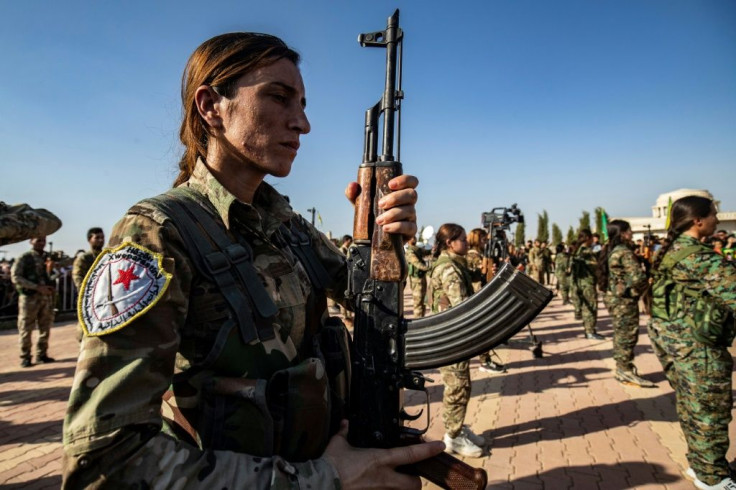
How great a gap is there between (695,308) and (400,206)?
3.47 metres

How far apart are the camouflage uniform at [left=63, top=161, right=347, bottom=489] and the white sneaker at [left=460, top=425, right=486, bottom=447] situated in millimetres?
3606

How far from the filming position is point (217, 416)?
1.16 metres

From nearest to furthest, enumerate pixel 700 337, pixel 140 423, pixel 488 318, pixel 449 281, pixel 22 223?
pixel 140 423 < pixel 488 318 < pixel 22 223 < pixel 700 337 < pixel 449 281

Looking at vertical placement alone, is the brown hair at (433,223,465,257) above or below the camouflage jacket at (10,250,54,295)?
above

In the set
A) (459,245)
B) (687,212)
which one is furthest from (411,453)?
(459,245)

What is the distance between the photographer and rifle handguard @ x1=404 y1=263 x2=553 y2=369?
2.00 metres

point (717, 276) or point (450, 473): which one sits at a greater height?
point (717, 276)

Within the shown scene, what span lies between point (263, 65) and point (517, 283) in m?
1.62

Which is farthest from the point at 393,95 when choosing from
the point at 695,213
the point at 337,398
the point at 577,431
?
the point at 577,431

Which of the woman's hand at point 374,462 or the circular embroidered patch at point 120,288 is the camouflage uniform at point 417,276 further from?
the circular embroidered patch at point 120,288

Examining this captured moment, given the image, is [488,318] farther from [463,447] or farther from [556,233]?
[556,233]

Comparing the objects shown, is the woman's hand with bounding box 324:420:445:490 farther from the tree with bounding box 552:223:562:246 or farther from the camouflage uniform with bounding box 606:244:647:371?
the tree with bounding box 552:223:562:246

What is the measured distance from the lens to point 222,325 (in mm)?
1183

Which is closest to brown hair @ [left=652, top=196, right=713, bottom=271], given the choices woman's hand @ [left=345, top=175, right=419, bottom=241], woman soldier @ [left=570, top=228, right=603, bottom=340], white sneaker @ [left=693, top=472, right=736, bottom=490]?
white sneaker @ [left=693, top=472, right=736, bottom=490]
